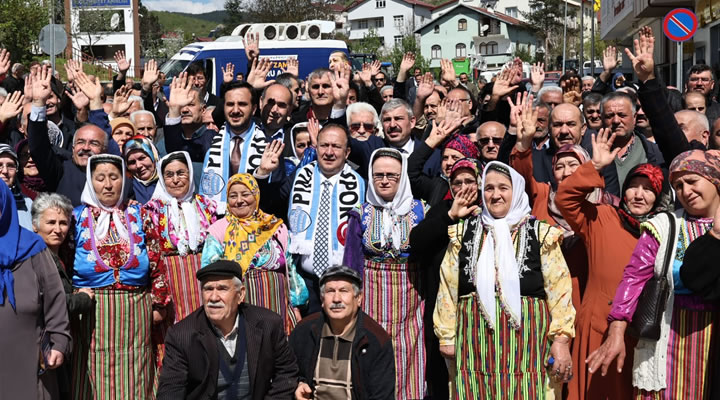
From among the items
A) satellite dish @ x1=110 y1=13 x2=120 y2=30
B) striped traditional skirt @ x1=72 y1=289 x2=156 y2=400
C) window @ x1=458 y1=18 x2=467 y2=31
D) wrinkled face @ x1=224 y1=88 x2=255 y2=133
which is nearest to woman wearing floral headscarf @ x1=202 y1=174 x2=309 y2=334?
striped traditional skirt @ x1=72 y1=289 x2=156 y2=400

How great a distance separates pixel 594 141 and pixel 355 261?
173 cm

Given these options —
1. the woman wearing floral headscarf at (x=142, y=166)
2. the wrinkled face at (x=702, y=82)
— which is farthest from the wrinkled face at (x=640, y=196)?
the wrinkled face at (x=702, y=82)

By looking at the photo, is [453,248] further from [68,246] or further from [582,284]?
[68,246]

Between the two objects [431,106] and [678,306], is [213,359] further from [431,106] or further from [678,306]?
[431,106]

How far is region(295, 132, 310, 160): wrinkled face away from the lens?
695cm

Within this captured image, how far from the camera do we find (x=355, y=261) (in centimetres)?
565

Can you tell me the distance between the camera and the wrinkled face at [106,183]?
5.47m

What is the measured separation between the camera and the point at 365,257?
5.67 meters

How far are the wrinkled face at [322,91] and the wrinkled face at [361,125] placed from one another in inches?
14.7

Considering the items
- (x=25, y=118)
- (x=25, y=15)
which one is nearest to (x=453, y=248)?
(x=25, y=118)

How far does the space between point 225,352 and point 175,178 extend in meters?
1.62

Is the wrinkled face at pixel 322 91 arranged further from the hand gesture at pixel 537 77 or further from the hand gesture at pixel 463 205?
the hand gesture at pixel 537 77

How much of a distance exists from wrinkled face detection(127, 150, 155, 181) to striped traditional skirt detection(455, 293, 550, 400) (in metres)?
2.73

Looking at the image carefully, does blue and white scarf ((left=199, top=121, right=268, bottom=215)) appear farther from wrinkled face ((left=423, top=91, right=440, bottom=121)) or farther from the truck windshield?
the truck windshield
